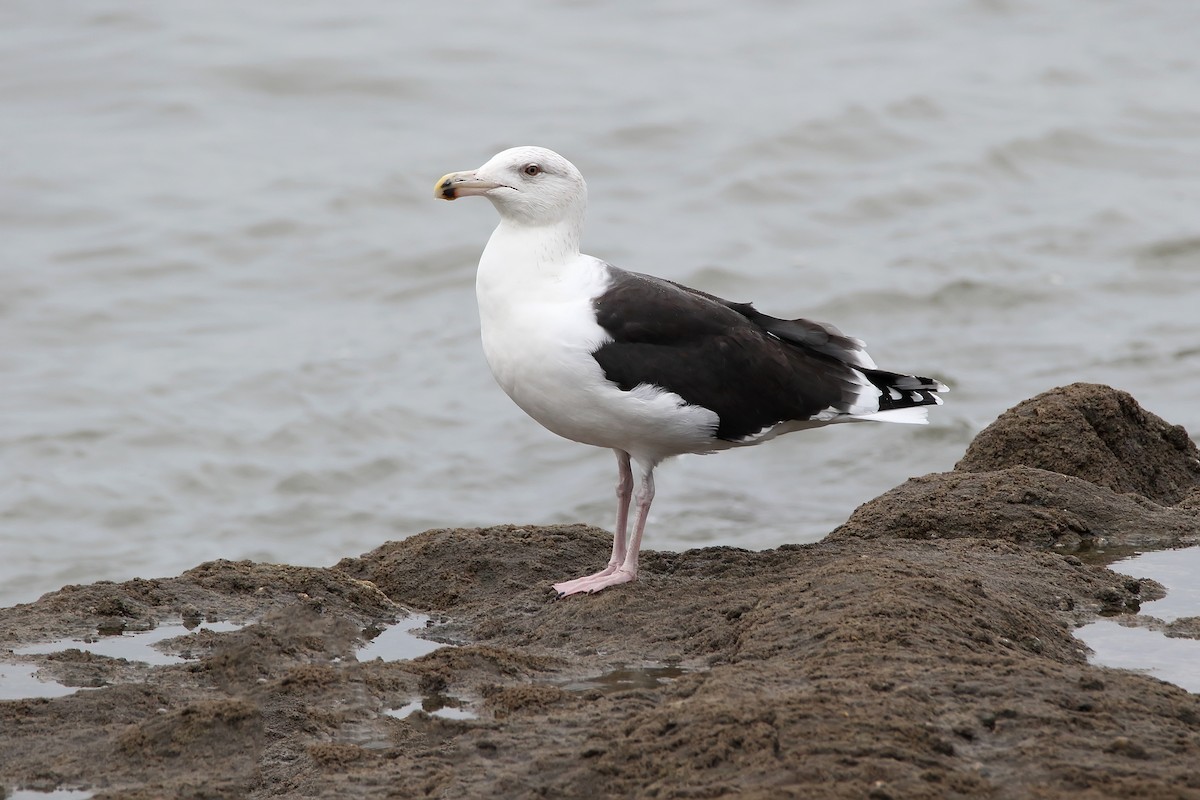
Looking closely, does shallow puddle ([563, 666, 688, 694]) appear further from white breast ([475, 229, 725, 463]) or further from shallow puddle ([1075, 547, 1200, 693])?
shallow puddle ([1075, 547, 1200, 693])

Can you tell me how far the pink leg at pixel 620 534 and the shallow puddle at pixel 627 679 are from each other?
1.08 metres

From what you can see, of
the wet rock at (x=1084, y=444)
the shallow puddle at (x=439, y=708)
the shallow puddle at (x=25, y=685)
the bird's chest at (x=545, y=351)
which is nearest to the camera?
the shallow puddle at (x=439, y=708)

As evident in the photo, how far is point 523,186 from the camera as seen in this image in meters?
7.06

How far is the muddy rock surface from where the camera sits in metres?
4.30

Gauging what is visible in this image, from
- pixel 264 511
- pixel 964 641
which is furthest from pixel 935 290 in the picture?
pixel 964 641

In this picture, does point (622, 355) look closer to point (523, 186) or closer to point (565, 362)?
point (565, 362)

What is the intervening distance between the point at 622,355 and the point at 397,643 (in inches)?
62.3

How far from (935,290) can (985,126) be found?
5.42 metres

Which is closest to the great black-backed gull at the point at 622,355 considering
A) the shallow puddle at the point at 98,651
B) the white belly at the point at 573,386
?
the white belly at the point at 573,386

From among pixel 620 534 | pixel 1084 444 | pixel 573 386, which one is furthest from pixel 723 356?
pixel 1084 444

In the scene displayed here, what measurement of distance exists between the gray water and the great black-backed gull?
160 inches

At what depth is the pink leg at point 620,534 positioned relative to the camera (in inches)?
264

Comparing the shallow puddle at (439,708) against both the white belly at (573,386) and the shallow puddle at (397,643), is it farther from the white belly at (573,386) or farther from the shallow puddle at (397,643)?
the white belly at (573,386)

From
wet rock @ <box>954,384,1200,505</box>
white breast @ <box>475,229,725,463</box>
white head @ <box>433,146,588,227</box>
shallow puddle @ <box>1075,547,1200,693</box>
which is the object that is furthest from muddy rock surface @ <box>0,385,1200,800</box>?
white head @ <box>433,146,588,227</box>
